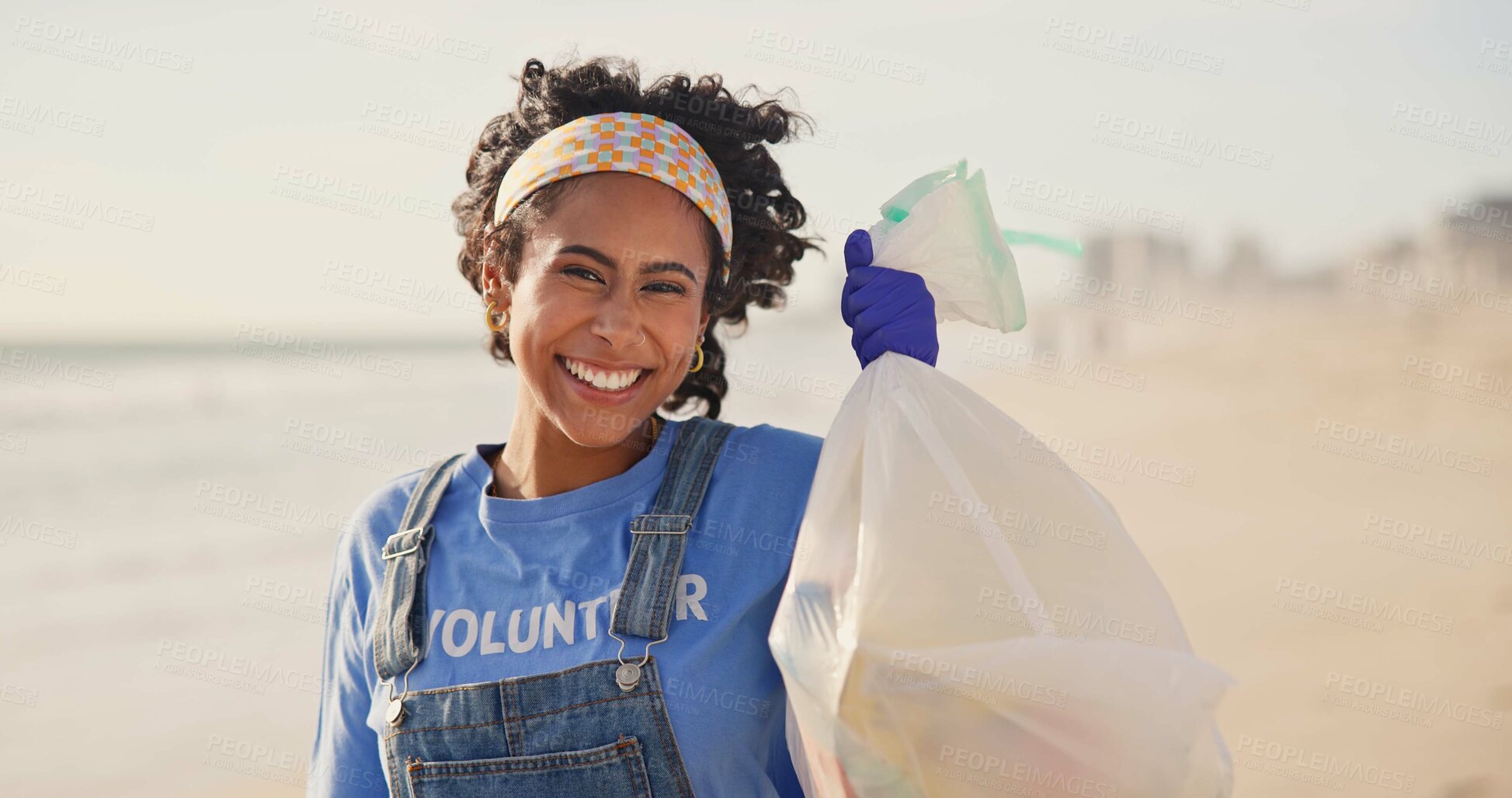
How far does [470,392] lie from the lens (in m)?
11.6

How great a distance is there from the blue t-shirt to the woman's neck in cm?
4

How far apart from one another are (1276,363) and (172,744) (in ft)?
33.9

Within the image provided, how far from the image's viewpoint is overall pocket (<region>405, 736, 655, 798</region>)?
1.49 metres

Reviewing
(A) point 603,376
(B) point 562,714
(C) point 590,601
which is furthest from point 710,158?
(B) point 562,714

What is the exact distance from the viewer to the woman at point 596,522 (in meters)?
1.51

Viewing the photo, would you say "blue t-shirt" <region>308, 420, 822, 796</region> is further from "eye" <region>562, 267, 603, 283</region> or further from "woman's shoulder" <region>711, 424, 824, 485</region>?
"eye" <region>562, 267, 603, 283</region>

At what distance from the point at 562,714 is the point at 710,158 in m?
0.92

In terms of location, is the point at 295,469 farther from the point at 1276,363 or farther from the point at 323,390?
the point at 1276,363

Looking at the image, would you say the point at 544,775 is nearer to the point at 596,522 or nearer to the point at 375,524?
A: the point at 596,522

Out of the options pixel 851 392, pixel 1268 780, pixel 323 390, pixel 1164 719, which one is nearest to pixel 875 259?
pixel 851 392

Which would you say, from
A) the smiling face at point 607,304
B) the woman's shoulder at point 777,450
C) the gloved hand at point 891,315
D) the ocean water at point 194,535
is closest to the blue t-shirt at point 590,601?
the woman's shoulder at point 777,450

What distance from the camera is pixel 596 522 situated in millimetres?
1679

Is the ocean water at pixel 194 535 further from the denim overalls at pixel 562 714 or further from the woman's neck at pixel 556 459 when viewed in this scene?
the denim overalls at pixel 562 714

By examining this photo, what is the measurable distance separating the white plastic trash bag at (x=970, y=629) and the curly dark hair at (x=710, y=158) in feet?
1.67
